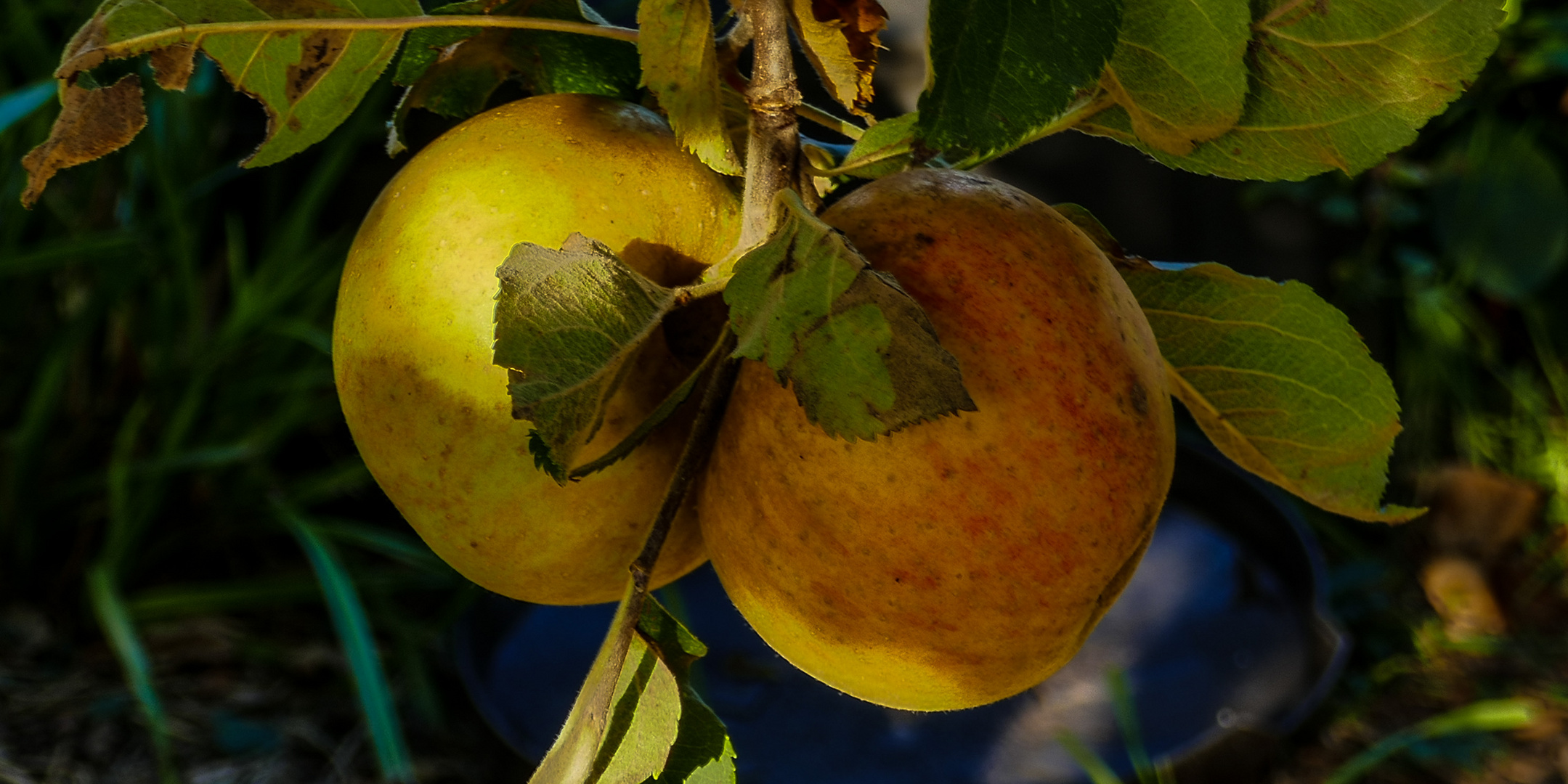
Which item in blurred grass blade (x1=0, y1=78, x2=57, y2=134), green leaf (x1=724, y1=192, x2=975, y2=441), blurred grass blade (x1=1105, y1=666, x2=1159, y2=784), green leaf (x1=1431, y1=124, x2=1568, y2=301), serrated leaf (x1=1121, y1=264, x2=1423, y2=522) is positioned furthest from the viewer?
green leaf (x1=1431, y1=124, x2=1568, y2=301)

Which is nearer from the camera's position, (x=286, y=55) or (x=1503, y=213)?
(x=286, y=55)

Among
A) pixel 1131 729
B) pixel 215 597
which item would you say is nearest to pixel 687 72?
pixel 1131 729

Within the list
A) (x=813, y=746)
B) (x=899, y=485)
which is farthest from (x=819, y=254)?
(x=813, y=746)

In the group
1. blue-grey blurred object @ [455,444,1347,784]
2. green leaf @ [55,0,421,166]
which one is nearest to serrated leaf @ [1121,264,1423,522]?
green leaf @ [55,0,421,166]

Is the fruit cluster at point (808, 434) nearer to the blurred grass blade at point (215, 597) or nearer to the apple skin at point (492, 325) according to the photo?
the apple skin at point (492, 325)

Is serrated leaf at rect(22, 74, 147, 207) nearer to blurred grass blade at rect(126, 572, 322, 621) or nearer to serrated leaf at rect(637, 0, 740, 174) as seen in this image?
serrated leaf at rect(637, 0, 740, 174)

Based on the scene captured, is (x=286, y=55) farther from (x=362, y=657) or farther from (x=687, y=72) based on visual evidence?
(x=362, y=657)
